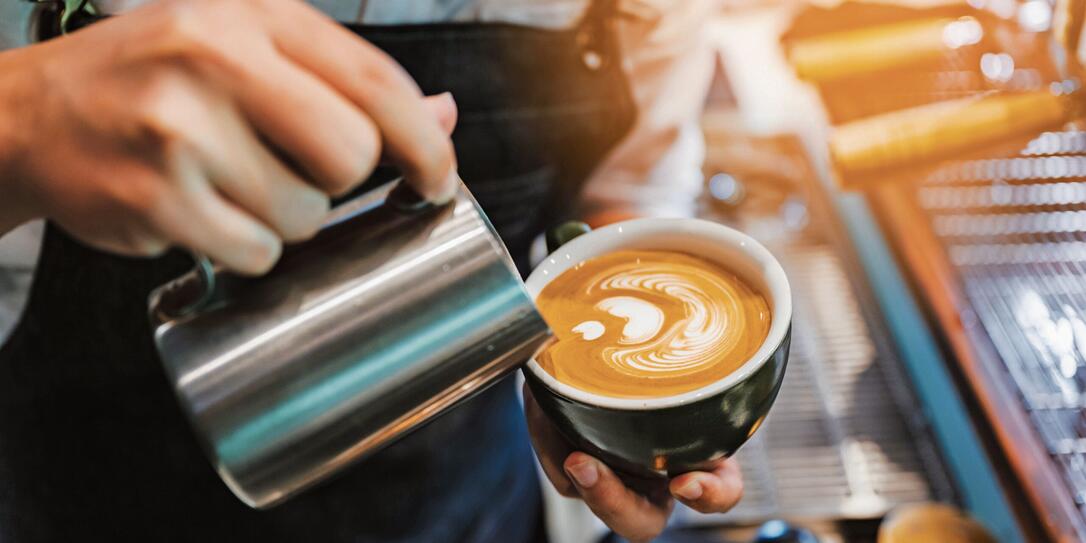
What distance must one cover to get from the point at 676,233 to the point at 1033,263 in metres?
0.83

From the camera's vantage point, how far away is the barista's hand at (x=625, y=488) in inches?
29.7

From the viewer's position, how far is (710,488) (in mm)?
764

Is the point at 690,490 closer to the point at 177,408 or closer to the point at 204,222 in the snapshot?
the point at 204,222

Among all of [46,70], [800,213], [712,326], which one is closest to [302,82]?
[46,70]

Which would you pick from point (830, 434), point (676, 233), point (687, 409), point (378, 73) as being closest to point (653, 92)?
point (676, 233)

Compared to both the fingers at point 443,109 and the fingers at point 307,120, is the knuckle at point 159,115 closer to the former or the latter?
the fingers at point 307,120

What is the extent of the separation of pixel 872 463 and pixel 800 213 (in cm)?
59

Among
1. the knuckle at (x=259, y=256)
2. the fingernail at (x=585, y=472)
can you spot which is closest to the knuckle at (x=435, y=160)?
the knuckle at (x=259, y=256)

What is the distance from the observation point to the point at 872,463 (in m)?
1.29

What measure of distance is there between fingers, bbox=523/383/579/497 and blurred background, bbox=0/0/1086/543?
444 mm

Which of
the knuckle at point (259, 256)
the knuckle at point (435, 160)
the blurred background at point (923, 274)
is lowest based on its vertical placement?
the blurred background at point (923, 274)

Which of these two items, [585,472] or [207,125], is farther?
[585,472]

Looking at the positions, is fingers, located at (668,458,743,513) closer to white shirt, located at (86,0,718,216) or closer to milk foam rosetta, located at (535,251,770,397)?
milk foam rosetta, located at (535,251,770,397)

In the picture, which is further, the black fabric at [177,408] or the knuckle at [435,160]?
the black fabric at [177,408]
